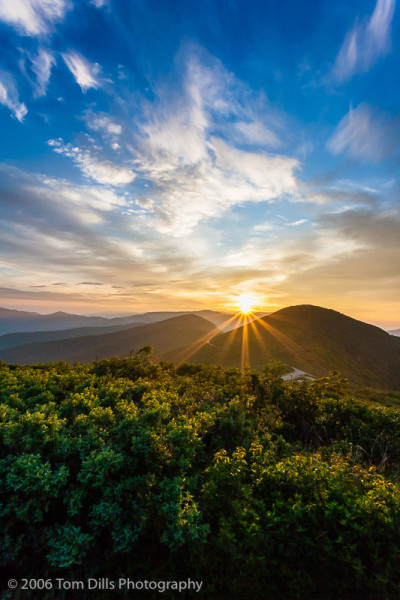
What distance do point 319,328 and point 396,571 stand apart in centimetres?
12351

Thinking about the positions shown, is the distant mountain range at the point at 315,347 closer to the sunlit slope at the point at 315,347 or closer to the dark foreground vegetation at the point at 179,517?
the sunlit slope at the point at 315,347

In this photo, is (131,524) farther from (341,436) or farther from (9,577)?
(341,436)

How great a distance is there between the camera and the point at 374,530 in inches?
190

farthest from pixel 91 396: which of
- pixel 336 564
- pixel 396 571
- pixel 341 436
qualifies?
pixel 341 436

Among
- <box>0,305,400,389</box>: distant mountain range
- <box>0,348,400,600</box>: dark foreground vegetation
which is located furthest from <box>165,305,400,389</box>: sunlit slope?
<box>0,348,400,600</box>: dark foreground vegetation

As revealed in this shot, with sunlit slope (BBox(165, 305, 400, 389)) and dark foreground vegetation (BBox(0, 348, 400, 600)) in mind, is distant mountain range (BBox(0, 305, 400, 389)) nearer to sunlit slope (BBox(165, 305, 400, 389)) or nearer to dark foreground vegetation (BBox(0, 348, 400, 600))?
sunlit slope (BBox(165, 305, 400, 389))

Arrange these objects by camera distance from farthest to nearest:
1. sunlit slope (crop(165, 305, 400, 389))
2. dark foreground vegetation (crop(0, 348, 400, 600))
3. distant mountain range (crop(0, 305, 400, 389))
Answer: sunlit slope (crop(165, 305, 400, 389)) → distant mountain range (crop(0, 305, 400, 389)) → dark foreground vegetation (crop(0, 348, 400, 600))

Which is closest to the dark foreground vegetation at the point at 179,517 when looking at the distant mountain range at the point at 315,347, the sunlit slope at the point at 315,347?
the distant mountain range at the point at 315,347

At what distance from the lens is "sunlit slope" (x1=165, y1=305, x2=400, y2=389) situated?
8200cm

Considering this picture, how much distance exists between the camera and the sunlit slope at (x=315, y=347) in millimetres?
82000

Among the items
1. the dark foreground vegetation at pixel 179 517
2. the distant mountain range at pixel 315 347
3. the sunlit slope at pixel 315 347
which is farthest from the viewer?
the sunlit slope at pixel 315 347

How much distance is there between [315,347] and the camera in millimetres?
94938

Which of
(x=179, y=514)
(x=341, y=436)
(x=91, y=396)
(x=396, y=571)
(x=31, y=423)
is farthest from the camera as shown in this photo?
(x=341, y=436)

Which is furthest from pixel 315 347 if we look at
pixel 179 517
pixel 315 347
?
pixel 179 517
